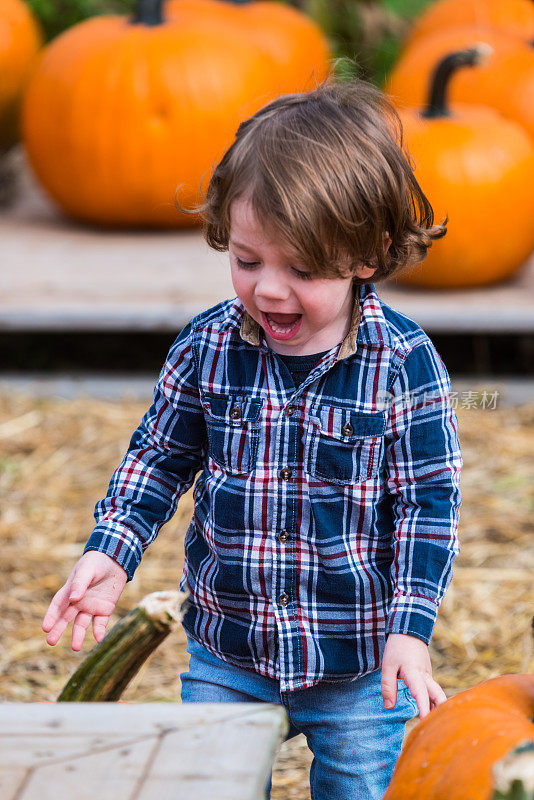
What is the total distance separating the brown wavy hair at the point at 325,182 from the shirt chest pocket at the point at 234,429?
218 mm

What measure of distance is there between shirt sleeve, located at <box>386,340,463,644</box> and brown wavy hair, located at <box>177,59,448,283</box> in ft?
0.52

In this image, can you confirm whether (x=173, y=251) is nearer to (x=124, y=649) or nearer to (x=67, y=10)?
→ (x=67, y=10)

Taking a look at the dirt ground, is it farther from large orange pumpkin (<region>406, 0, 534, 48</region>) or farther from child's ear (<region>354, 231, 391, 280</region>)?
large orange pumpkin (<region>406, 0, 534, 48</region>)

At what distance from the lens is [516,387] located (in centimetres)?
375

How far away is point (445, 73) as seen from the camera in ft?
11.6

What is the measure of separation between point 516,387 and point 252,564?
2470mm

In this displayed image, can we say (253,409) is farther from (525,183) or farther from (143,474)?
(525,183)

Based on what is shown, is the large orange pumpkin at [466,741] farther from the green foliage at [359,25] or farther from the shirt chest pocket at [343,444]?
the green foliage at [359,25]

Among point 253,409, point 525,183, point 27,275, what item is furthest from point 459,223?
point 253,409

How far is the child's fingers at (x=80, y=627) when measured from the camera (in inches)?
52.9

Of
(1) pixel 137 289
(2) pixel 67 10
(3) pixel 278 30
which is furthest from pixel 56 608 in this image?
(2) pixel 67 10

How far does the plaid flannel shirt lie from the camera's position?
1.41 meters

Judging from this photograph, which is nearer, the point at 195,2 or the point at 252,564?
the point at 252,564

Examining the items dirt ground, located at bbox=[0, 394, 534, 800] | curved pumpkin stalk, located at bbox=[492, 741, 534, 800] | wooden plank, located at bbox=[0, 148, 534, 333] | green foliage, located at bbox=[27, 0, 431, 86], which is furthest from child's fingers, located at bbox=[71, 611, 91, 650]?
green foliage, located at bbox=[27, 0, 431, 86]
